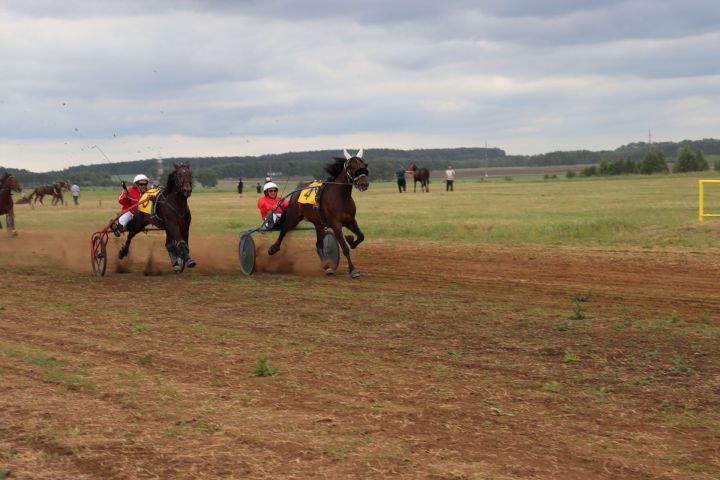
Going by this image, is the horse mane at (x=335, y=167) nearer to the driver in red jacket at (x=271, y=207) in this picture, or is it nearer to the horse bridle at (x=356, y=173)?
the horse bridle at (x=356, y=173)

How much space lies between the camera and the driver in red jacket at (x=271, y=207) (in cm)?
1614

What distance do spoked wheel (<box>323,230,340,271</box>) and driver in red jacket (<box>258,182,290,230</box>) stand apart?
930 millimetres

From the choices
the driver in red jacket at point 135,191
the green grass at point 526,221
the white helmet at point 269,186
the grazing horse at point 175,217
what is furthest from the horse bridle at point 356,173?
the green grass at point 526,221

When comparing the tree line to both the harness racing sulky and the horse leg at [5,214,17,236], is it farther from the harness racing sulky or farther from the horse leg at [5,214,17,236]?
the harness racing sulky

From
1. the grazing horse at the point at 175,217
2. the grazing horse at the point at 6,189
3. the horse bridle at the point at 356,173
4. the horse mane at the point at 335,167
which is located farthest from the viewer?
the grazing horse at the point at 6,189

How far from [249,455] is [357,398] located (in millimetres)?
1493

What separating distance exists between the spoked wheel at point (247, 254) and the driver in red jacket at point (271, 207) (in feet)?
1.58

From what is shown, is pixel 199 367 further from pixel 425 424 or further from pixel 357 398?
pixel 425 424

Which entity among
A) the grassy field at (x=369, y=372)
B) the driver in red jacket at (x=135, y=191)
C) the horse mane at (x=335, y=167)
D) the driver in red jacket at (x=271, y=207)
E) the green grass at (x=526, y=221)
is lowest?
the grassy field at (x=369, y=372)

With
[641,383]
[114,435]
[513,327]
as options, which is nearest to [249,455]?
[114,435]

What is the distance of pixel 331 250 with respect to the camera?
15.8 metres

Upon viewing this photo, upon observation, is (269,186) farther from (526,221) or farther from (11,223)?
(11,223)

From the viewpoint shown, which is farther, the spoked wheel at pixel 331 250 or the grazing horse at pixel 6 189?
the grazing horse at pixel 6 189

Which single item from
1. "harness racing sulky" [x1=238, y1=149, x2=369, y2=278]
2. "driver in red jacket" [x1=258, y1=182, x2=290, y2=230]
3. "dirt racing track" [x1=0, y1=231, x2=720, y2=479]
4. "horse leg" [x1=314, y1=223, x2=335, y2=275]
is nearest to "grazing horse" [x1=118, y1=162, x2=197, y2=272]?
"harness racing sulky" [x1=238, y1=149, x2=369, y2=278]
